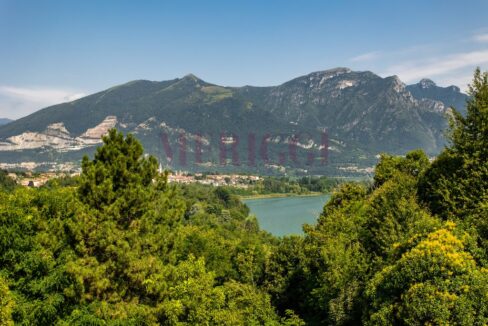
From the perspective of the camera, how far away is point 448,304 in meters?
8.09

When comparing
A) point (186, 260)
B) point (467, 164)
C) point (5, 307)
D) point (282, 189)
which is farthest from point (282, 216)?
point (5, 307)

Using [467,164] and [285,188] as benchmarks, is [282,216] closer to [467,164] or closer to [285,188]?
[285,188]

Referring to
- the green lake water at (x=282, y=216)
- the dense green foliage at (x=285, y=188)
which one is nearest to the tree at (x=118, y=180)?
the green lake water at (x=282, y=216)

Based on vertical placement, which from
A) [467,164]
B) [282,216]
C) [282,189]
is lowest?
[282,189]

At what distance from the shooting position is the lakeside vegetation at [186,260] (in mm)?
8875

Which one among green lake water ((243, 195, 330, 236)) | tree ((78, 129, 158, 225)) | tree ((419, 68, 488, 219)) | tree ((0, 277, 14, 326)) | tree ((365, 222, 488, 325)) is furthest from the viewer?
green lake water ((243, 195, 330, 236))

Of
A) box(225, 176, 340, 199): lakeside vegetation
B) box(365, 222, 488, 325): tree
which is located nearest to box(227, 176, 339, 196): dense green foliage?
box(225, 176, 340, 199): lakeside vegetation

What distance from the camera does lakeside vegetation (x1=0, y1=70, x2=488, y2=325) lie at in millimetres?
8875

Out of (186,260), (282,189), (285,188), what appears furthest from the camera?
(285,188)

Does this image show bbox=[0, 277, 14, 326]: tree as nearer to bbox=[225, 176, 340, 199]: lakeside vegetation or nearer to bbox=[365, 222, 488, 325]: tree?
bbox=[365, 222, 488, 325]: tree

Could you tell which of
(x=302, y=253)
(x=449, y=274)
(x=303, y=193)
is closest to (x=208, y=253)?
(x=302, y=253)

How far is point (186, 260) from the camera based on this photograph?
1295 centimetres

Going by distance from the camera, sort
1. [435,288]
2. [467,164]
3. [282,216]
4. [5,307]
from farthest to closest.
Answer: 1. [282,216]
2. [467,164]
3. [5,307]
4. [435,288]

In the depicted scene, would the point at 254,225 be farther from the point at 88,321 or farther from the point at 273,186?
the point at 273,186
